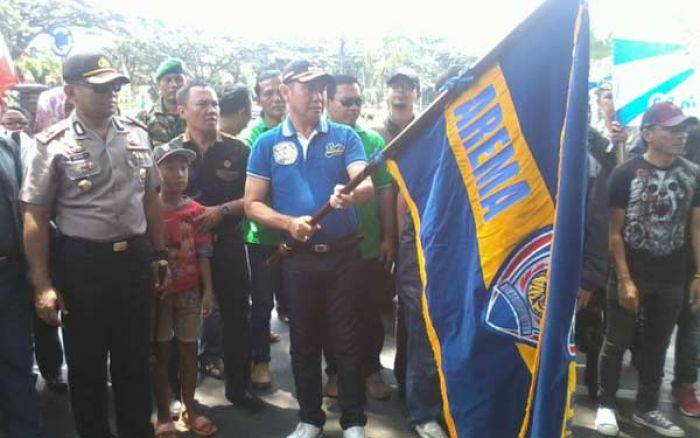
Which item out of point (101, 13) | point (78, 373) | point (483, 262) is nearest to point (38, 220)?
point (78, 373)

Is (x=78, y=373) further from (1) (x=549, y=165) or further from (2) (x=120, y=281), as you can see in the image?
(1) (x=549, y=165)

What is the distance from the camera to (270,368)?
4402 millimetres

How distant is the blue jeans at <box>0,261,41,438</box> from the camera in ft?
9.59

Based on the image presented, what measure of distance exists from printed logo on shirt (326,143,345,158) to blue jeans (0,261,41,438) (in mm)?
1615

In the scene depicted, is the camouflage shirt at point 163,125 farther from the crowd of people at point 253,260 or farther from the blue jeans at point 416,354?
the blue jeans at point 416,354

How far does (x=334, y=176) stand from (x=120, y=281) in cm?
115

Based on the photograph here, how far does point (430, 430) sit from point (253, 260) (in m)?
1.50

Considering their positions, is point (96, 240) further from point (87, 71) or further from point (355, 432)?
point (355, 432)

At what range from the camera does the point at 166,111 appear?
4.53 m

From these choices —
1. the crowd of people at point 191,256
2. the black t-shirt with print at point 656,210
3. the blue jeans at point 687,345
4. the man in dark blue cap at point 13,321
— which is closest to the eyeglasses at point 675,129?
the black t-shirt with print at point 656,210

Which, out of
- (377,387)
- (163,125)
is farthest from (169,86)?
(377,387)

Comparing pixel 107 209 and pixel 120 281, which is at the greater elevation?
pixel 107 209

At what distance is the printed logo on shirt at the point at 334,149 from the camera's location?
3197 mm

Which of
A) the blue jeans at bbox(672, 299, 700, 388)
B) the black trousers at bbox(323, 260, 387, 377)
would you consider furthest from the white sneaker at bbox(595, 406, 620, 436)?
the black trousers at bbox(323, 260, 387, 377)
